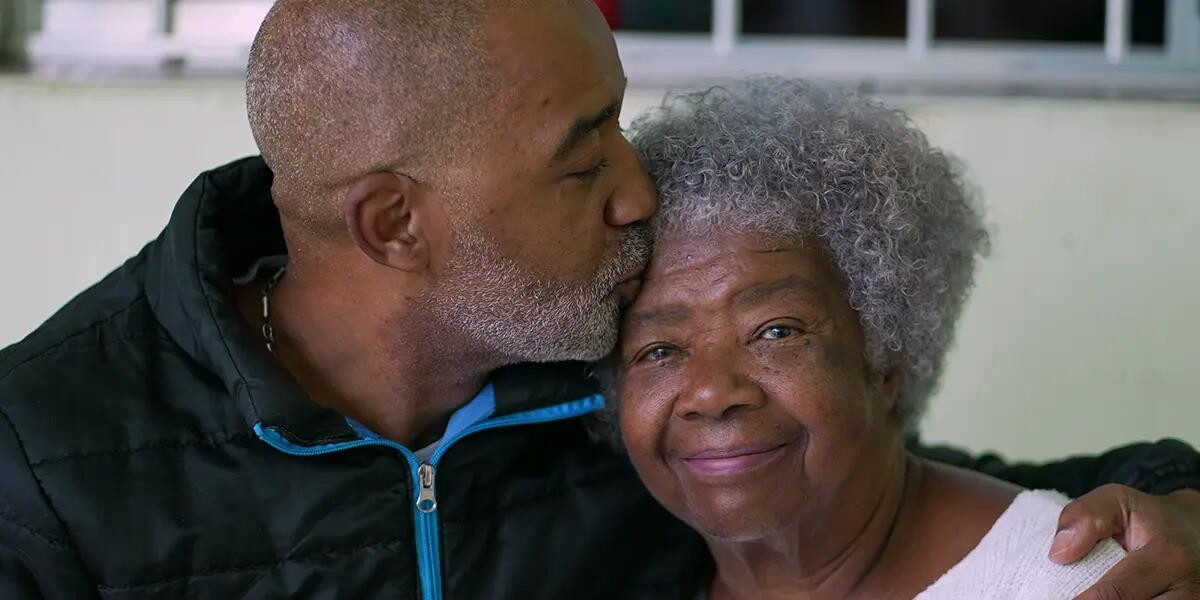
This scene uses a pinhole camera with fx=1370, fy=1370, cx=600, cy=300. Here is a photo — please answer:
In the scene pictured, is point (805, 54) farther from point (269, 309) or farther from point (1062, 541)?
point (1062, 541)

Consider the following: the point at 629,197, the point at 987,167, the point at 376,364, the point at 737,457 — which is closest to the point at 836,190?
the point at 629,197

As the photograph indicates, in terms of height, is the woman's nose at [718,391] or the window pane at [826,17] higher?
the window pane at [826,17]

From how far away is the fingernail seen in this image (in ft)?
5.86

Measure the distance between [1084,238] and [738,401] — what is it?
1.73 meters

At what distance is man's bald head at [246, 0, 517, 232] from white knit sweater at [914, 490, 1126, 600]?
3.03 ft

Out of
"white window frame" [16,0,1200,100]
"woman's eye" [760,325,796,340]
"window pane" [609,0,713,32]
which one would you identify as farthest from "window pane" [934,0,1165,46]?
"woman's eye" [760,325,796,340]

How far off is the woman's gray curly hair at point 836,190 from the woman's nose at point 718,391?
188 mm

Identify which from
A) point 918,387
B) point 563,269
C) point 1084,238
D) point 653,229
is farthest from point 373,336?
point 1084,238

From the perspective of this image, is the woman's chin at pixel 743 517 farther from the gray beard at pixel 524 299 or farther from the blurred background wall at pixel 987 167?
the blurred background wall at pixel 987 167

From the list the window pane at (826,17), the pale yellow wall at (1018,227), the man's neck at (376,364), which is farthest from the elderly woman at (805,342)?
the window pane at (826,17)

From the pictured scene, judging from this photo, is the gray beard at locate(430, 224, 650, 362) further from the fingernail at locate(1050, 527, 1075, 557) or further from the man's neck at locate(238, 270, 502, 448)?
the fingernail at locate(1050, 527, 1075, 557)

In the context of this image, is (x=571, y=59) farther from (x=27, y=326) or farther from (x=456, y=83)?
(x=27, y=326)

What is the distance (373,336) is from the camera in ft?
6.54

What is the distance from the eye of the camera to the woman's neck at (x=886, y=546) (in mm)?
2000
